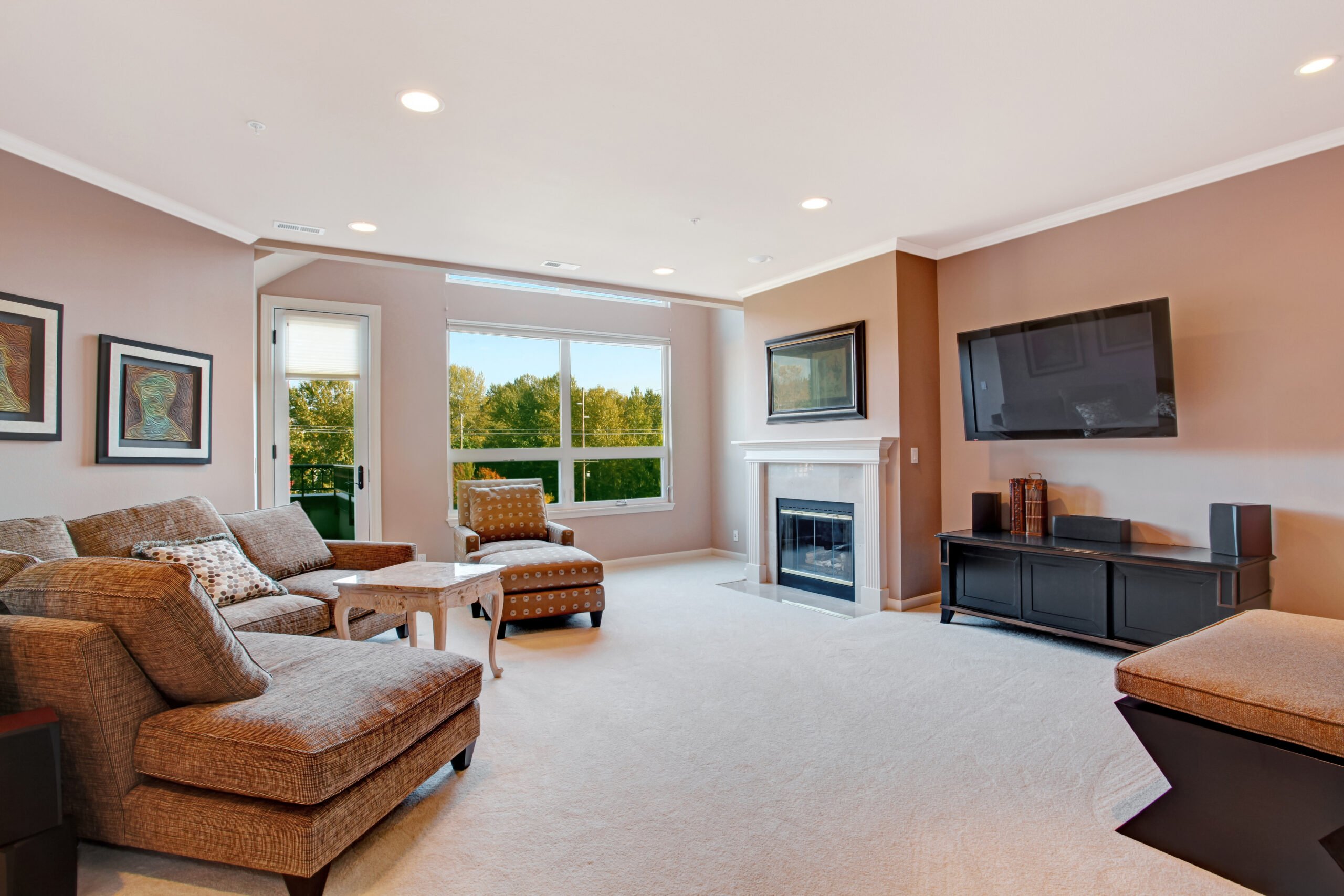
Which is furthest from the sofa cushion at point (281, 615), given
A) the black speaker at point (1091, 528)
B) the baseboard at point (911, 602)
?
the black speaker at point (1091, 528)

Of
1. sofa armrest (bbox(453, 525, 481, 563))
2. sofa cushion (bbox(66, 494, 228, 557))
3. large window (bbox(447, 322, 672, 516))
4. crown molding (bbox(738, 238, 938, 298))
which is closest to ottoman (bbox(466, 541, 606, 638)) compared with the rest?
sofa armrest (bbox(453, 525, 481, 563))

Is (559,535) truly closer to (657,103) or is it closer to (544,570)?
(544,570)

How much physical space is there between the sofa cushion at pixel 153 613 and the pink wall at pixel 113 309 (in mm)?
1631

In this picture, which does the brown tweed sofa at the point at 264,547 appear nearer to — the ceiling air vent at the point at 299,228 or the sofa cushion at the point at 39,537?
the sofa cushion at the point at 39,537

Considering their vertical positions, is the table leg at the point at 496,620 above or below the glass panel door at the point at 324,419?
below

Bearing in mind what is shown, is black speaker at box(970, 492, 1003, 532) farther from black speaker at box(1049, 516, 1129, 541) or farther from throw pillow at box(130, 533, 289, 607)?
throw pillow at box(130, 533, 289, 607)

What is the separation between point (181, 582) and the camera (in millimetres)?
1695

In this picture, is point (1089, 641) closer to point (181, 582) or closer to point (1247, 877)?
point (1247, 877)

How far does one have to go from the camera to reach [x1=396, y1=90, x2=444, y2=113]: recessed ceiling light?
2.51 metres

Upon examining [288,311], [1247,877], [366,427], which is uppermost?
[288,311]

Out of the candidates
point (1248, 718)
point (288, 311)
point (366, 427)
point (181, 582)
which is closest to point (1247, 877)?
point (1248, 718)

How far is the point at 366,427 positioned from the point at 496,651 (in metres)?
2.51

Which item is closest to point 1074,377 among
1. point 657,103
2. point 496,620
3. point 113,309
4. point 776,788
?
point 657,103

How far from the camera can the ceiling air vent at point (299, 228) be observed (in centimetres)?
394
